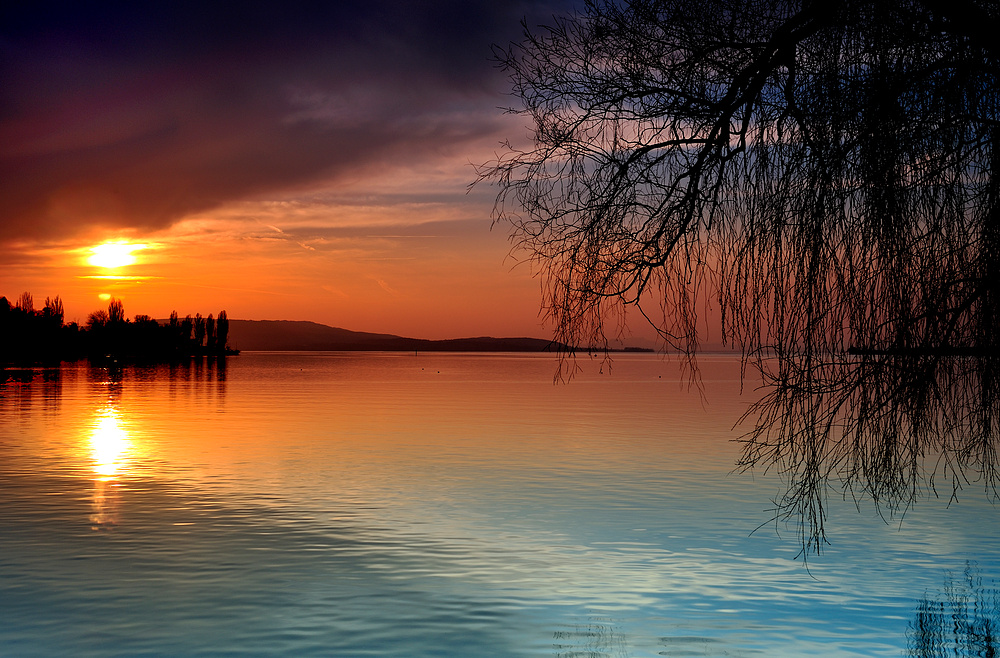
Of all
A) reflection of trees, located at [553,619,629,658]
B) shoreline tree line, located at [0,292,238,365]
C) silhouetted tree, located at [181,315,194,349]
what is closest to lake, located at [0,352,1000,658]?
reflection of trees, located at [553,619,629,658]

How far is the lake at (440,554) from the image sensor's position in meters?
7.89

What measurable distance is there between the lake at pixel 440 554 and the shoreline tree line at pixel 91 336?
106 m

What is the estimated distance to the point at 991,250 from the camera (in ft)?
16.7

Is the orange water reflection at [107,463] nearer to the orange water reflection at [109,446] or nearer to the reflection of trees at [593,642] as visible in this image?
the orange water reflection at [109,446]

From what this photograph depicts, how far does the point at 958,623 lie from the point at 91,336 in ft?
567

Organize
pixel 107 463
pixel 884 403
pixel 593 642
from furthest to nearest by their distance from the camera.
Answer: pixel 107 463, pixel 593 642, pixel 884 403

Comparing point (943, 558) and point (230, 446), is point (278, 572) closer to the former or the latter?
point (943, 558)

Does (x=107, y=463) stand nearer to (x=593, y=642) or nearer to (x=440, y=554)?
(x=440, y=554)

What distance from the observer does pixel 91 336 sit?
16112 centimetres

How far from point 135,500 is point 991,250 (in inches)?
550

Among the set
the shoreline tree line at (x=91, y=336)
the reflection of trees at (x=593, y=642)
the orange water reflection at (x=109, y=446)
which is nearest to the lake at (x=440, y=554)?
the reflection of trees at (x=593, y=642)

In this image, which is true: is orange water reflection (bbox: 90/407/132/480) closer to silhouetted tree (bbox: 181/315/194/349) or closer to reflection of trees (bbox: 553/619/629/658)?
reflection of trees (bbox: 553/619/629/658)

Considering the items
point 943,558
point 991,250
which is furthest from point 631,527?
point 991,250

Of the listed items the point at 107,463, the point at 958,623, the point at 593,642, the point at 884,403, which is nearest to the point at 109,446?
the point at 107,463
